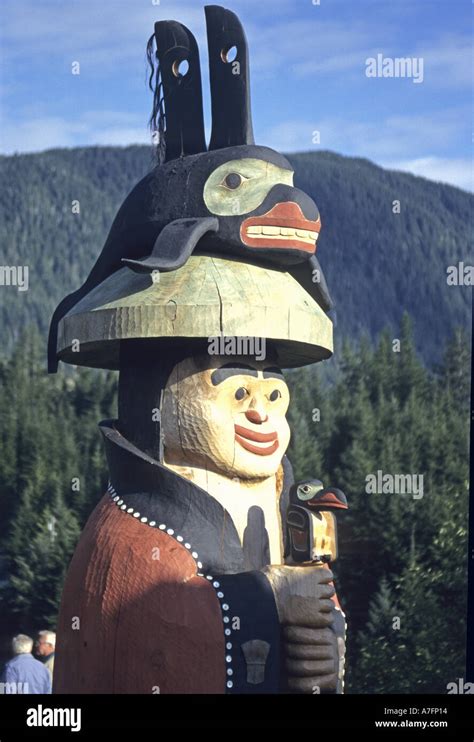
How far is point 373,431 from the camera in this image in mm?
19219

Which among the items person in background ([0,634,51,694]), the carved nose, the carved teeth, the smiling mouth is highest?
the carved teeth

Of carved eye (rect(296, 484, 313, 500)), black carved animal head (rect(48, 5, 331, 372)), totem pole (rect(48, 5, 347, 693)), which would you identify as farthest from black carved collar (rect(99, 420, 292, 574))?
black carved animal head (rect(48, 5, 331, 372))

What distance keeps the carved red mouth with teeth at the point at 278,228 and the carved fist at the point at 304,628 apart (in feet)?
5.60

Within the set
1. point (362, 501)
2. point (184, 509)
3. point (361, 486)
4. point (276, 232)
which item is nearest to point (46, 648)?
point (184, 509)

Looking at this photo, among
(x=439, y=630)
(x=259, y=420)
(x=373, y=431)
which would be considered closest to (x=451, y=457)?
(x=373, y=431)

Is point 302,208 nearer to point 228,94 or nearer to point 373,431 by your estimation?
point 228,94

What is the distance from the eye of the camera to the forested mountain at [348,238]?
56062mm

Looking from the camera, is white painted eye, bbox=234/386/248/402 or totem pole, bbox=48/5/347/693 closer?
totem pole, bbox=48/5/347/693

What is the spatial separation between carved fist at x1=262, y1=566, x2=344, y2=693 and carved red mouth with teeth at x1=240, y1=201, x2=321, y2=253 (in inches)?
67.2

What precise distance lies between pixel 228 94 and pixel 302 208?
2.55 ft

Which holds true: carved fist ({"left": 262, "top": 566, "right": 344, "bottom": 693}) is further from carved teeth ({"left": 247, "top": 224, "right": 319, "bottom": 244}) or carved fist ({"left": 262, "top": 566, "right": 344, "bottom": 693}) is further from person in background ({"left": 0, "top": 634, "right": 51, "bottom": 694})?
person in background ({"left": 0, "top": 634, "right": 51, "bottom": 694})

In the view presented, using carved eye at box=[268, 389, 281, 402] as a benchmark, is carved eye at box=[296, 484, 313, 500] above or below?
below

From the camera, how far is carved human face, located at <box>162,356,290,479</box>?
698cm

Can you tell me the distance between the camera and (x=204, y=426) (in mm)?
6969
